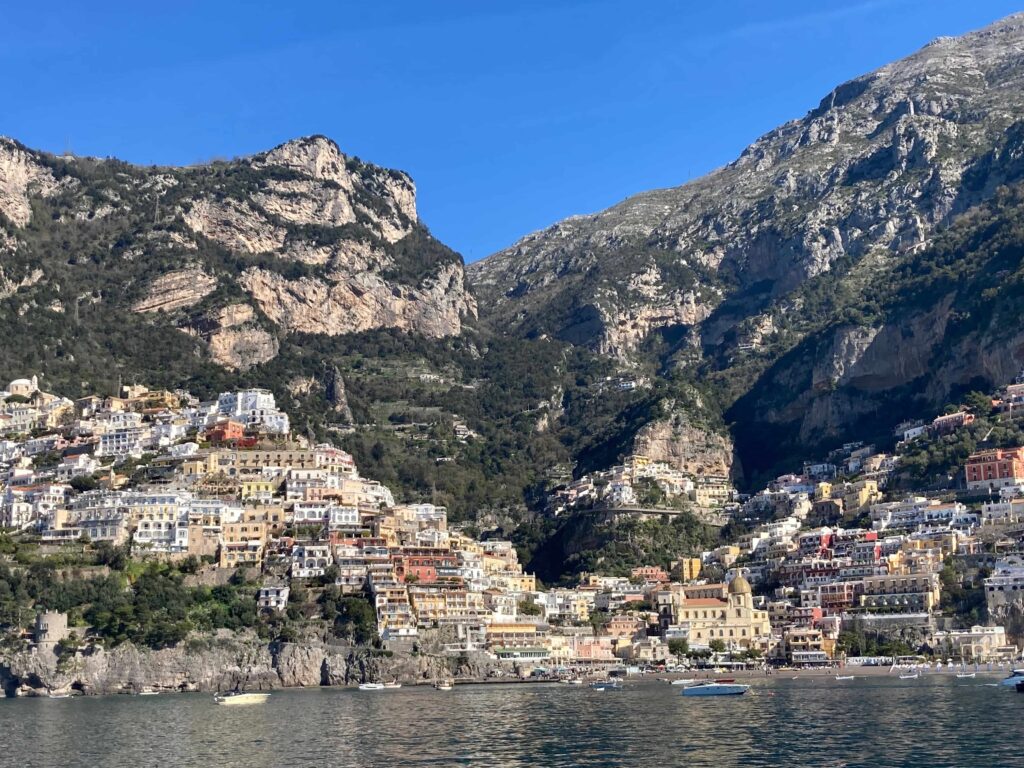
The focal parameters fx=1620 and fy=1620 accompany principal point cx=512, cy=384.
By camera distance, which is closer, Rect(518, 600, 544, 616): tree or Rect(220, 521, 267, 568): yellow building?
Rect(220, 521, 267, 568): yellow building

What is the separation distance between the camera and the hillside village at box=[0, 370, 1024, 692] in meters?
121

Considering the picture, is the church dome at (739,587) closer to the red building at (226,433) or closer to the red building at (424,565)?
the red building at (424,565)

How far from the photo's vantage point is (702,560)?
153 m

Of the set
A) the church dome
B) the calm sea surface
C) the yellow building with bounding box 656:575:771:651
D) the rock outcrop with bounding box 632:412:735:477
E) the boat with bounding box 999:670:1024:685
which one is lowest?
the calm sea surface

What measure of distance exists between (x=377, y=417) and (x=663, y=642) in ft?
228

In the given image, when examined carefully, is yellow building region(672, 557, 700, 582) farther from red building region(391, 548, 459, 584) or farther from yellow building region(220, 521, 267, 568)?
yellow building region(220, 521, 267, 568)

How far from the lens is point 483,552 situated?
14750 centimetres

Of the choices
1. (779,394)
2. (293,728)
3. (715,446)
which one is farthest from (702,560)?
(293,728)

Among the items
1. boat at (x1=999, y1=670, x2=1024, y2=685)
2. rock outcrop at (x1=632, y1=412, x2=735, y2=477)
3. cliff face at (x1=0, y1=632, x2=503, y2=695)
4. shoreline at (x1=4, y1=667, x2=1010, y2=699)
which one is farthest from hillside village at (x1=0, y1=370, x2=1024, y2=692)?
boat at (x1=999, y1=670, x2=1024, y2=685)

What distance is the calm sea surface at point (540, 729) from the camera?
62688 mm

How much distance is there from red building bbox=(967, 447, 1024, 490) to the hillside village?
168mm

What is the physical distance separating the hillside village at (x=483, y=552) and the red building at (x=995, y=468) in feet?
0.55

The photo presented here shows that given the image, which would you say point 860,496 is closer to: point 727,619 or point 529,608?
point 727,619

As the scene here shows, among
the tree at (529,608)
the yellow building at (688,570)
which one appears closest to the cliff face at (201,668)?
the tree at (529,608)
